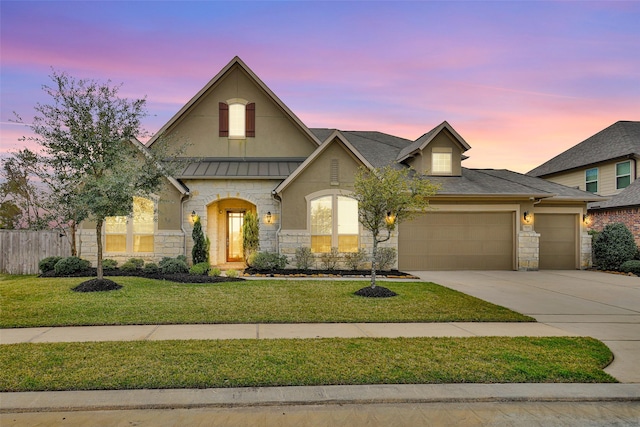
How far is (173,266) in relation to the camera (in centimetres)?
1328

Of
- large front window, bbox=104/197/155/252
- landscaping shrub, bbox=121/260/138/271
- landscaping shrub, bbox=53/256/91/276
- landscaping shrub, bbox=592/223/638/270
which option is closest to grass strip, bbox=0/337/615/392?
landscaping shrub, bbox=53/256/91/276

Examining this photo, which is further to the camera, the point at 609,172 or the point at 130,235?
the point at 609,172

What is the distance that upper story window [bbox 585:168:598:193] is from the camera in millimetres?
22077

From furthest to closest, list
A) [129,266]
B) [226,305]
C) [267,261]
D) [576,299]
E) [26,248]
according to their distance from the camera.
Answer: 1. [267,261]
2. [26,248]
3. [129,266]
4. [576,299]
5. [226,305]

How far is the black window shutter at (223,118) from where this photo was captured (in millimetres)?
16906

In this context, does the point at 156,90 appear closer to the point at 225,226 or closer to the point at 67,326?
the point at 225,226

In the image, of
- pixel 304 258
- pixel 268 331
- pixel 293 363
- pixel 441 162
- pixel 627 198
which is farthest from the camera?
pixel 627 198

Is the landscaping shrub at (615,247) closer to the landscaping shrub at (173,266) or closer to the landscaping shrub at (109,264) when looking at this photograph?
the landscaping shrub at (173,266)

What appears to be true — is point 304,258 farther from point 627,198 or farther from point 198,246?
point 627,198

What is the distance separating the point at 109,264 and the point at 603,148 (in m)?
27.7

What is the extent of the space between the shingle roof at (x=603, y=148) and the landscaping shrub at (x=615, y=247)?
584 cm

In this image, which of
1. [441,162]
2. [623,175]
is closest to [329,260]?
[441,162]

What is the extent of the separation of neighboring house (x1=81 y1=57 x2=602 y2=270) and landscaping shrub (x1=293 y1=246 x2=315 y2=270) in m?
0.26

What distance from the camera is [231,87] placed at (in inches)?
671
